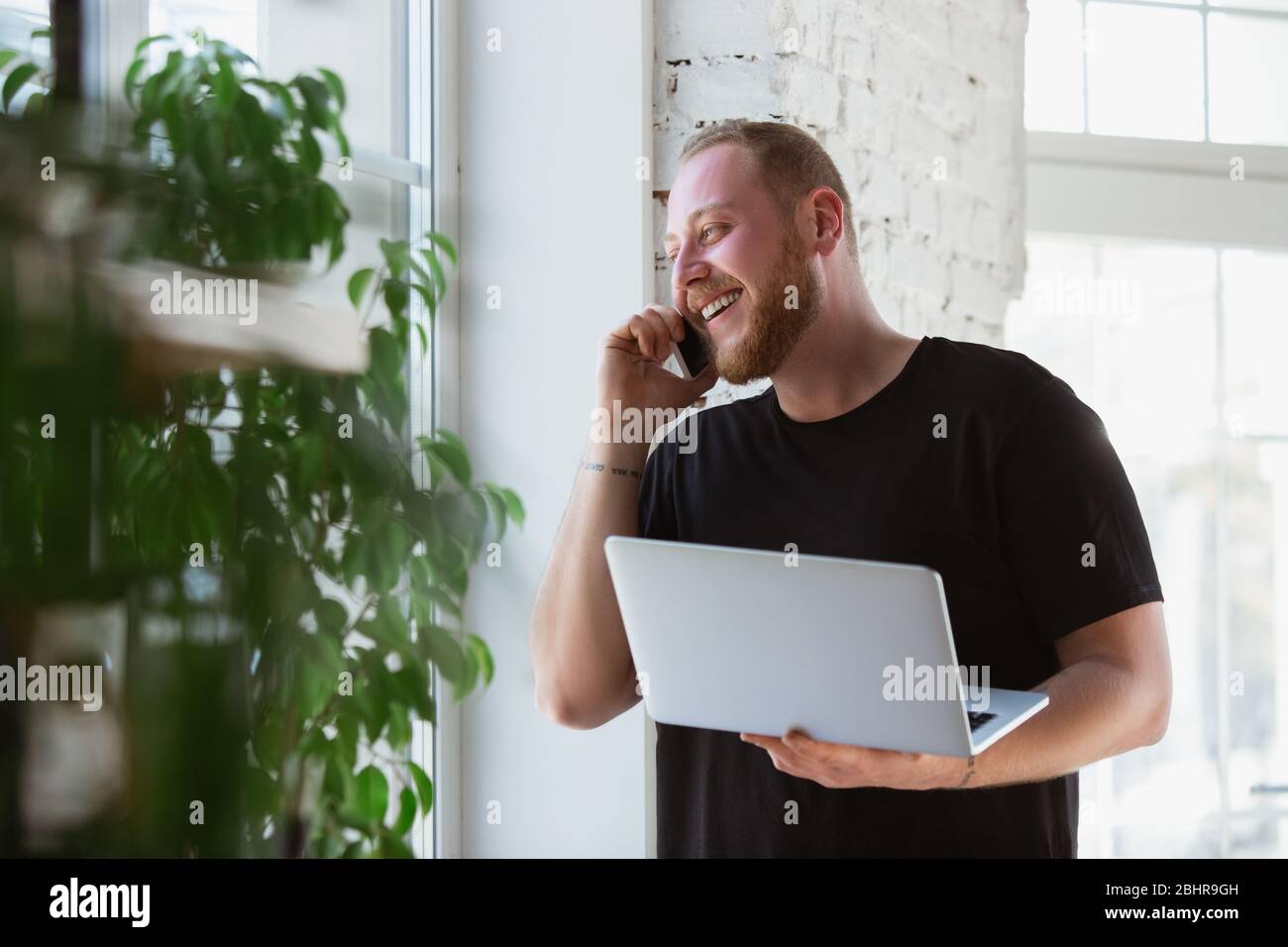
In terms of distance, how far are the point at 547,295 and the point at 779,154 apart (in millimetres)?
475

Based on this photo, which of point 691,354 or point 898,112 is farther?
point 898,112

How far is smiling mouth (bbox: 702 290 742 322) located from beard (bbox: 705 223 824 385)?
16mm

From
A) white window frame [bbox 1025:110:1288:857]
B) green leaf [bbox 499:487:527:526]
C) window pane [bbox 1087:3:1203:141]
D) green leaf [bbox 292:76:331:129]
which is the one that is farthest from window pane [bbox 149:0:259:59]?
window pane [bbox 1087:3:1203:141]

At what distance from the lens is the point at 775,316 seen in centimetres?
141

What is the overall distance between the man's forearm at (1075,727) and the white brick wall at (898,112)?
0.83 meters

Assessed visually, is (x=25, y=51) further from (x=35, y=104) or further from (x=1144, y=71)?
(x=1144, y=71)

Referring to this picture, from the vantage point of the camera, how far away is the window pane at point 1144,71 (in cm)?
255

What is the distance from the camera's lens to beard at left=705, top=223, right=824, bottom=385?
4.57 ft

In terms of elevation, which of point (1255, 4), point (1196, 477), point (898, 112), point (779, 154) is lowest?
point (1196, 477)

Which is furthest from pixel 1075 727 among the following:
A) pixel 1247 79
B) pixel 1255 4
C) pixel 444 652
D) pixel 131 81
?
pixel 1255 4

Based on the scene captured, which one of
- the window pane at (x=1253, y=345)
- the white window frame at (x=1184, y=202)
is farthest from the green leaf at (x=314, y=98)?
the window pane at (x=1253, y=345)
